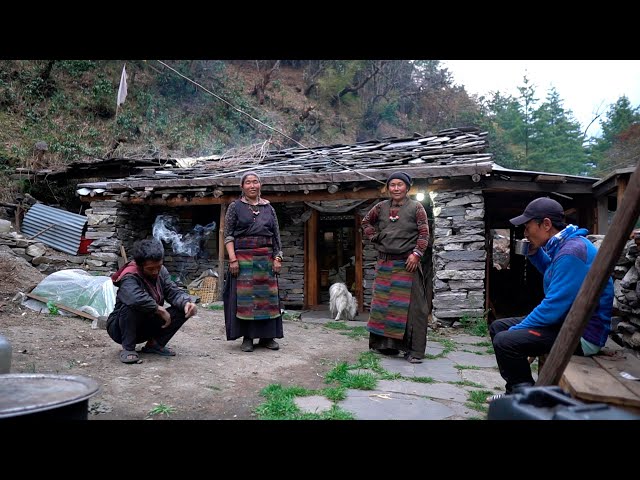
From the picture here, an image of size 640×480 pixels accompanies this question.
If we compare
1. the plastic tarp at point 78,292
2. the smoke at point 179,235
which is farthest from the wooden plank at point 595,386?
the smoke at point 179,235

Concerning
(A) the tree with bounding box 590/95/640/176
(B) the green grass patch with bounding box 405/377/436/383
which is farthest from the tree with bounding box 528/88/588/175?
(B) the green grass patch with bounding box 405/377/436/383

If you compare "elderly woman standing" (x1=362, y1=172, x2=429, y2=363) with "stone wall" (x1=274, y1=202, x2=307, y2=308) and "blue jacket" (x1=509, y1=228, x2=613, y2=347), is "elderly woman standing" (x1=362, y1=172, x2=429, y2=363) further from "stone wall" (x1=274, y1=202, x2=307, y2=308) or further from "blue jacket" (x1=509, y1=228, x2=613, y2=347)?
"stone wall" (x1=274, y1=202, x2=307, y2=308)

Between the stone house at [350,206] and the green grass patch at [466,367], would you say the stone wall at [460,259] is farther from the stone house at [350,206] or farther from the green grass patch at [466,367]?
the green grass patch at [466,367]

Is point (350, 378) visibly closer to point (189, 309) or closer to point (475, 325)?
point (189, 309)

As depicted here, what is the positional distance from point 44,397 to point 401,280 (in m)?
3.37

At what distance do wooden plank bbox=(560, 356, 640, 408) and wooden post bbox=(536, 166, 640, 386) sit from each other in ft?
0.56

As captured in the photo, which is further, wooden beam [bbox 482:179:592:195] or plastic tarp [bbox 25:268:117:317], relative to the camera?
wooden beam [bbox 482:179:592:195]

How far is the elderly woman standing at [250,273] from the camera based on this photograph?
15.1 feet

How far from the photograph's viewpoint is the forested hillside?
15.0 metres

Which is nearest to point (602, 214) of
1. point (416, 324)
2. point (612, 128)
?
point (416, 324)

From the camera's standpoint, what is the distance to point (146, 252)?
370cm

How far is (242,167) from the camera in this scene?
31.2ft
